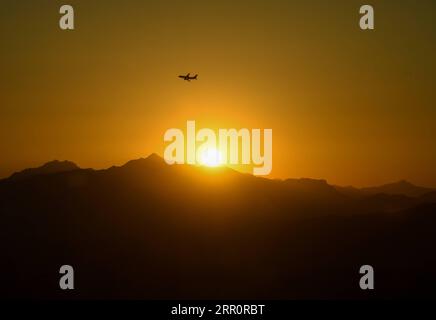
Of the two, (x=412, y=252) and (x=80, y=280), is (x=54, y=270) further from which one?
(x=412, y=252)

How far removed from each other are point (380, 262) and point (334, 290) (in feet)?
71.1

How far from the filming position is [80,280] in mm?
195500

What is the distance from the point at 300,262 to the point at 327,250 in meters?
9.70

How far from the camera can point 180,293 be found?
180 meters

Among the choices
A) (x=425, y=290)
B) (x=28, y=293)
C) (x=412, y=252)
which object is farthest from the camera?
(x=412, y=252)
